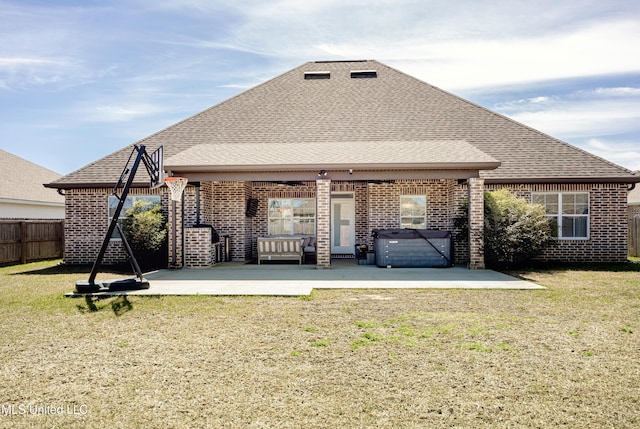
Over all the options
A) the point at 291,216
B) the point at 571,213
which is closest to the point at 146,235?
the point at 291,216

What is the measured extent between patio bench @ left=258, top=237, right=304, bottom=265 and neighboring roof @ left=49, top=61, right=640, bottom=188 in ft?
8.79

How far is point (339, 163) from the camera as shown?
12477 mm

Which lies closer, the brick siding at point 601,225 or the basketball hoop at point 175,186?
the basketball hoop at point 175,186

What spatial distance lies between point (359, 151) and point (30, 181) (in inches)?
692

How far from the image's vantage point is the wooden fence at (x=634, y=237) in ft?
58.6

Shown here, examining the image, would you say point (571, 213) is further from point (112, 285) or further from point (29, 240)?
point (29, 240)

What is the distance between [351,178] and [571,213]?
302 inches

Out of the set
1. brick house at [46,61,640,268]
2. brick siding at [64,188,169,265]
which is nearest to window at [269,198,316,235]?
brick house at [46,61,640,268]

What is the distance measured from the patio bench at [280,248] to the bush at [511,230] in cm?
561

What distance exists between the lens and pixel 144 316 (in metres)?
7.16

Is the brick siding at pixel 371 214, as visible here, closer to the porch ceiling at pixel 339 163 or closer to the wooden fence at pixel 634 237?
the porch ceiling at pixel 339 163

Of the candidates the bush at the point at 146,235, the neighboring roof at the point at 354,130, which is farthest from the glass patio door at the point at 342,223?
the bush at the point at 146,235

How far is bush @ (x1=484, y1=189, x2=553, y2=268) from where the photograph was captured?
41.4 feet

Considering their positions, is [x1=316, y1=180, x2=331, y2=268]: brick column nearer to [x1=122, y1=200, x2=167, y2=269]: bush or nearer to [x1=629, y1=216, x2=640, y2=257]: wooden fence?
[x1=122, y1=200, x2=167, y2=269]: bush
